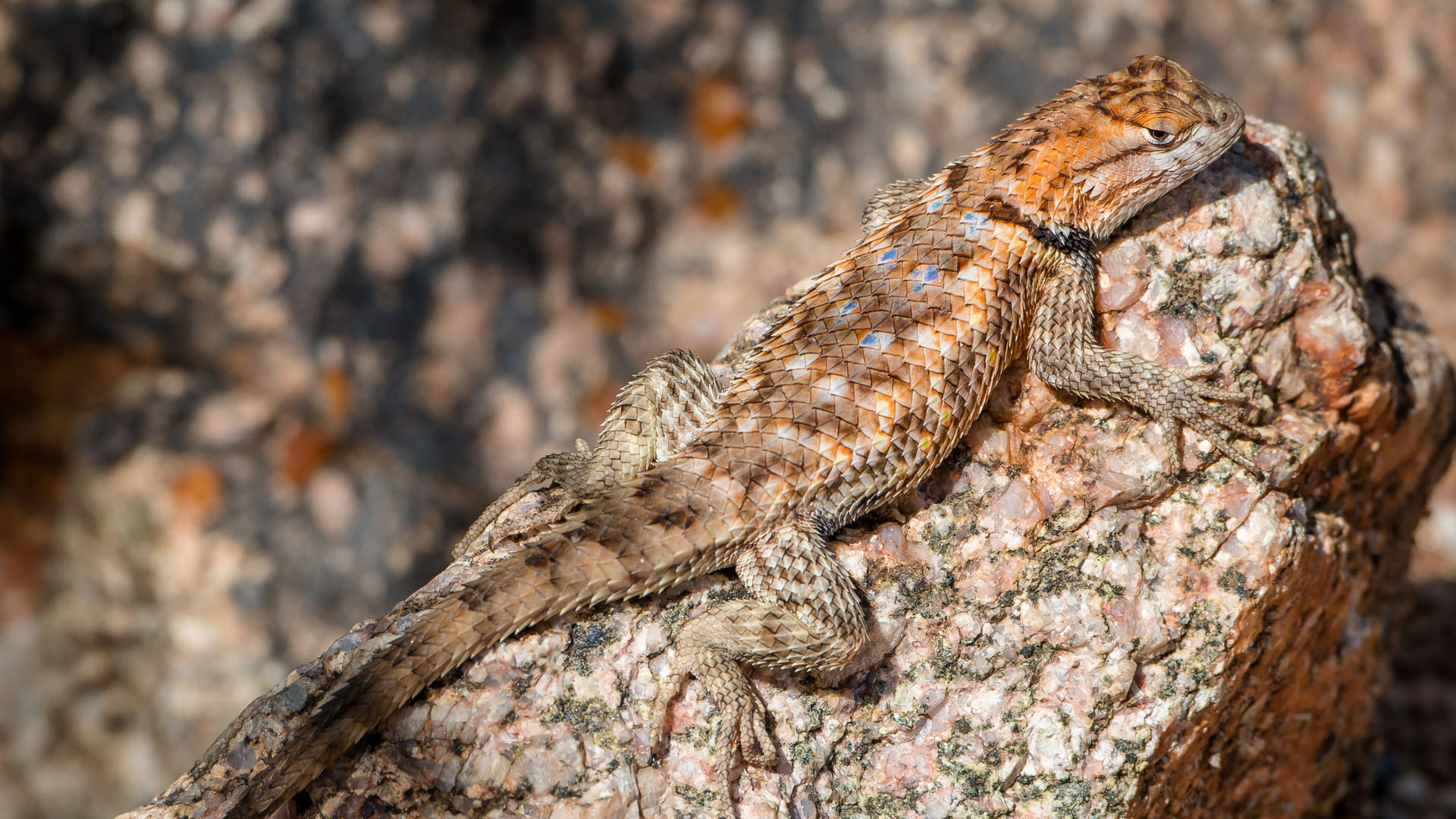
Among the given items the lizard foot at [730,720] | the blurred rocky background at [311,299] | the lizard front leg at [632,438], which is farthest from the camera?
the blurred rocky background at [311,299]

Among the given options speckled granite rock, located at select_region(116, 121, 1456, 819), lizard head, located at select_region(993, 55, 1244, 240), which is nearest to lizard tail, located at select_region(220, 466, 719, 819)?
speckled granite rock, located at select_region(116, 121, 1456, 819)

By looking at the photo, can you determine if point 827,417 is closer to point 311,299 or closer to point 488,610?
point 488,610

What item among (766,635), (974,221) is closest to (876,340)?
(974,221)

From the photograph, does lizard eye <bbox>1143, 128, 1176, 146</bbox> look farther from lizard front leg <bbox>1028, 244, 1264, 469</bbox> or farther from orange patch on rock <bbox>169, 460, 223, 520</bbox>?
orange patch on rock <bbox>169, 460, 223, 520</bbox>

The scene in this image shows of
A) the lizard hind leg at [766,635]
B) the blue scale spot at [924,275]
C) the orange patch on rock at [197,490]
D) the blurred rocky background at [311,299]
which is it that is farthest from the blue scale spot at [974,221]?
the orange patch on rock at [197,490]

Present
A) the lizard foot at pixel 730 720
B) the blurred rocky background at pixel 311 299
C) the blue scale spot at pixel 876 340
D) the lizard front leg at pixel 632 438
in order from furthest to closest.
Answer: the blurred rocky background at pixel 311 299 < the lizard front leg at pixel 632 438 < the blue scale spot at pixel 876 340 < the lizard foot at pixel 730 720

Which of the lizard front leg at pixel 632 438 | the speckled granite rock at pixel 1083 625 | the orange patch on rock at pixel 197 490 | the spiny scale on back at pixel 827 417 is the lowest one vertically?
the speckled granite rock at pixel 1083 625

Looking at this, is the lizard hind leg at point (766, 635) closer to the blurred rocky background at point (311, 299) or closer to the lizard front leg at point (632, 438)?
the lizard front leg at point (632, 438)
